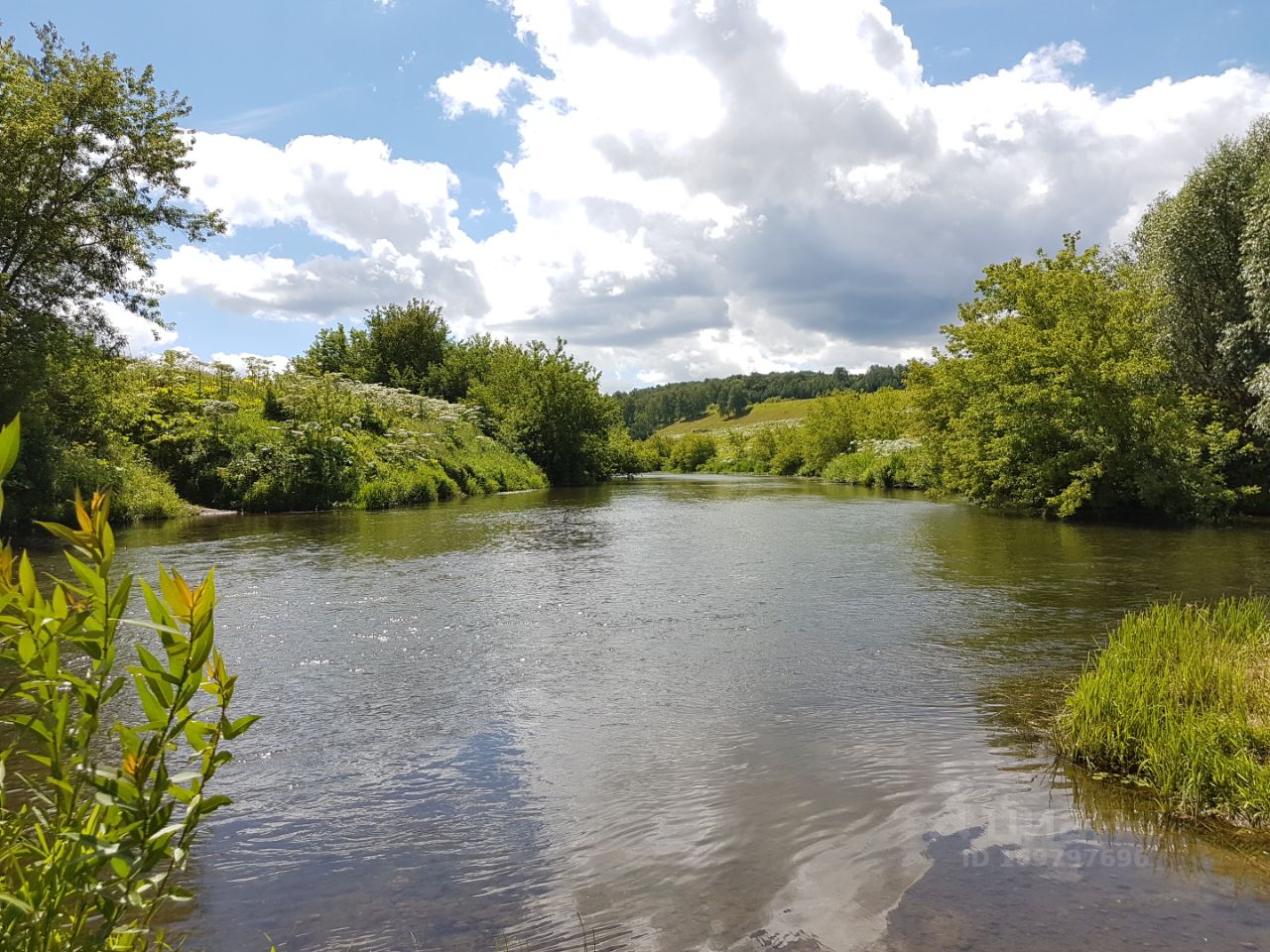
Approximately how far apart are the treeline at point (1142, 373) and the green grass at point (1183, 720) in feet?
68.4

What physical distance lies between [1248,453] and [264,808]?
1317 inches

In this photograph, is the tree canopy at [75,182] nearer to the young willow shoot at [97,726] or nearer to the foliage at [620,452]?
the young willow shoot at [97,726]

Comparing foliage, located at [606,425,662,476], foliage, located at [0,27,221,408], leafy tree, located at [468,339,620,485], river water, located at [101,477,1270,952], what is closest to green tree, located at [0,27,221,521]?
foliage, located at [0,27,221,408]

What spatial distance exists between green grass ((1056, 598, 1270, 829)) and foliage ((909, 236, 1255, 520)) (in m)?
20.8

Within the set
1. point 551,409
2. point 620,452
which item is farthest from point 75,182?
point 620,452

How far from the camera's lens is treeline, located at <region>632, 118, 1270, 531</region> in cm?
2631

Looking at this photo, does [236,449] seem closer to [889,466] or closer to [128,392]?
[128,392]

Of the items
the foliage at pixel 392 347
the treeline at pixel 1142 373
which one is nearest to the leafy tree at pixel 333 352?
the foliage at pixel 392 347

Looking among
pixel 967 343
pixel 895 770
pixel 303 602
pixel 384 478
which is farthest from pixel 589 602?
pixel 967 343

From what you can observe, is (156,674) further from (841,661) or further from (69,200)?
(69,200)

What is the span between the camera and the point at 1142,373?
2648 cm

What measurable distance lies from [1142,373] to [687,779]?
1032 inches

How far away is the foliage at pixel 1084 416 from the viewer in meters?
26.3

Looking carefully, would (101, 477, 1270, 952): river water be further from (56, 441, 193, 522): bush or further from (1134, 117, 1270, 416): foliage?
(1134, 117, 1270, 416): foliage
